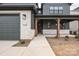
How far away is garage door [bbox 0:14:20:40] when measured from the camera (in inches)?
830

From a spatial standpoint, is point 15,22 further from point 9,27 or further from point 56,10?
point 56,10

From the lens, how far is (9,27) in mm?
21125

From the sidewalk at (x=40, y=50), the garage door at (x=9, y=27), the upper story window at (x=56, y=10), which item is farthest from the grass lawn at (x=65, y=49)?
the upper story window at (x=56, y=10)

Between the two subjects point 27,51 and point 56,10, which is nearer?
point 27,51

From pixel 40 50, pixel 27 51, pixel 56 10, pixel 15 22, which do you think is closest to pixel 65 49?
pixel 40 50

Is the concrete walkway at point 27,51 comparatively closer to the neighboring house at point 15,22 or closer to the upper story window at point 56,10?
the neighboring house at point 15,22

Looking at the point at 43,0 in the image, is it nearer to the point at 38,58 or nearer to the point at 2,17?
the point at 38,58

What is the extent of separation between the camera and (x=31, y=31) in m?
22.7

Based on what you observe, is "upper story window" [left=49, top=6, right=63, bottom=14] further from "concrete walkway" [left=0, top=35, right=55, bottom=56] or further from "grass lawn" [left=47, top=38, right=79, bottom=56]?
"concrete walkway" [left=0, top=35, right=55, bottom=56]

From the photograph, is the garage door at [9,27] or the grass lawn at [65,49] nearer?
the grass lawn at [65,49]

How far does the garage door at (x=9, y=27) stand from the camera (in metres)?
21.1

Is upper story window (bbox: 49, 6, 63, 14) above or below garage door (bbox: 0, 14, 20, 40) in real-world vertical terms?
above

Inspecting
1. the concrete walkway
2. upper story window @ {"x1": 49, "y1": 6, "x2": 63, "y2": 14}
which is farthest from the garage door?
upper story window @ {"x1": 49, "y1": 6, "x2": 63, "y2": 14}

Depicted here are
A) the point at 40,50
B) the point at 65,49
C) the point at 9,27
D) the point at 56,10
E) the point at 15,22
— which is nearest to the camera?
the point at 40,50
